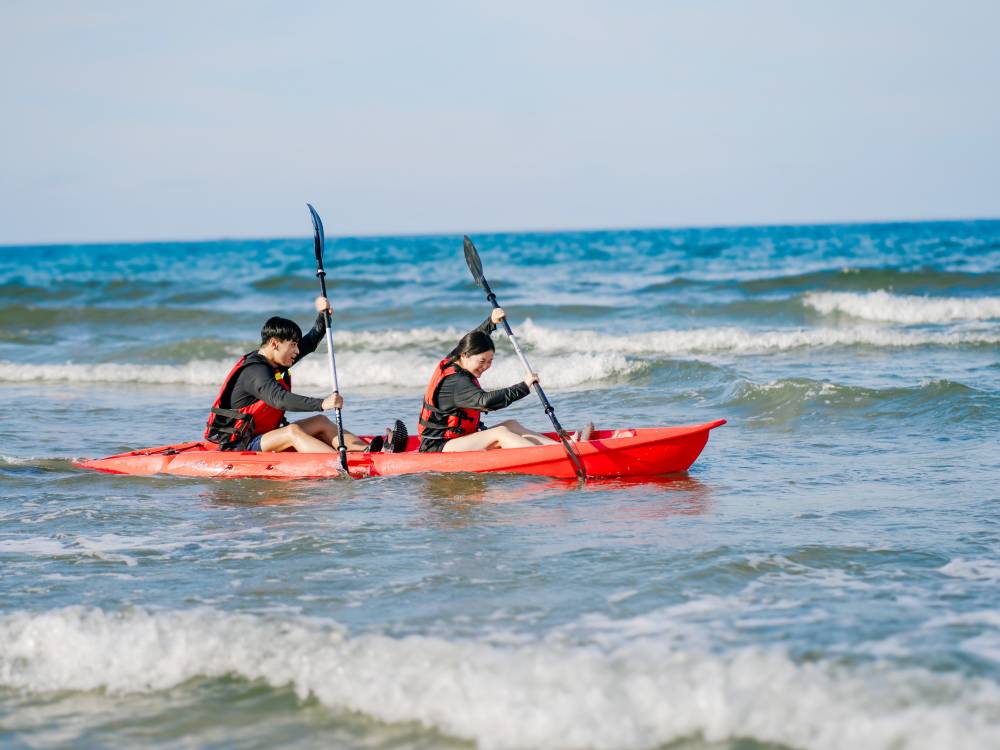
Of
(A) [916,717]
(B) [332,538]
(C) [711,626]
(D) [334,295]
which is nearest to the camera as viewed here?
(A) [916,717]

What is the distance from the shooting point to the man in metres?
7.74

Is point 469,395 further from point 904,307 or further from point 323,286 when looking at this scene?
point 904,307

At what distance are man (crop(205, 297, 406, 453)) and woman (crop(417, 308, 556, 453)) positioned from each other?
0.96ft

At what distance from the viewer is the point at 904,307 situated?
2019 cm

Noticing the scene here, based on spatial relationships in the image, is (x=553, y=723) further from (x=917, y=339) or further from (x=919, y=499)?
(x=917, y=339)

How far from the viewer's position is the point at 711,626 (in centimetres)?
464

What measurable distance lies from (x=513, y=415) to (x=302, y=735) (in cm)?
750

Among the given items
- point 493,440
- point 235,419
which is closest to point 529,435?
point 493,440

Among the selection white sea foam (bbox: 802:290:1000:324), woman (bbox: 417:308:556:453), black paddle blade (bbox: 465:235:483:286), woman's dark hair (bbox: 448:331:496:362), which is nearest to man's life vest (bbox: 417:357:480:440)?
woman (bbox: 417:308:556:453)

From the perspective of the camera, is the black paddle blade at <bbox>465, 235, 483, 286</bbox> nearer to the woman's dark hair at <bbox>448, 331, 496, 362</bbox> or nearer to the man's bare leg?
the woman's dark hair at <bbox>448, 331, 496, 362</bbox>

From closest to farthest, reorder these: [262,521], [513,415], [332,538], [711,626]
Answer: [711,626] < [332,538] < [262,521] < [513,415]

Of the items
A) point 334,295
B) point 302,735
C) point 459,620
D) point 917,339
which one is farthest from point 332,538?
point 334,295

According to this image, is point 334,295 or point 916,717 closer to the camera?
point 916,717

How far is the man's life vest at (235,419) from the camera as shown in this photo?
814 cm
